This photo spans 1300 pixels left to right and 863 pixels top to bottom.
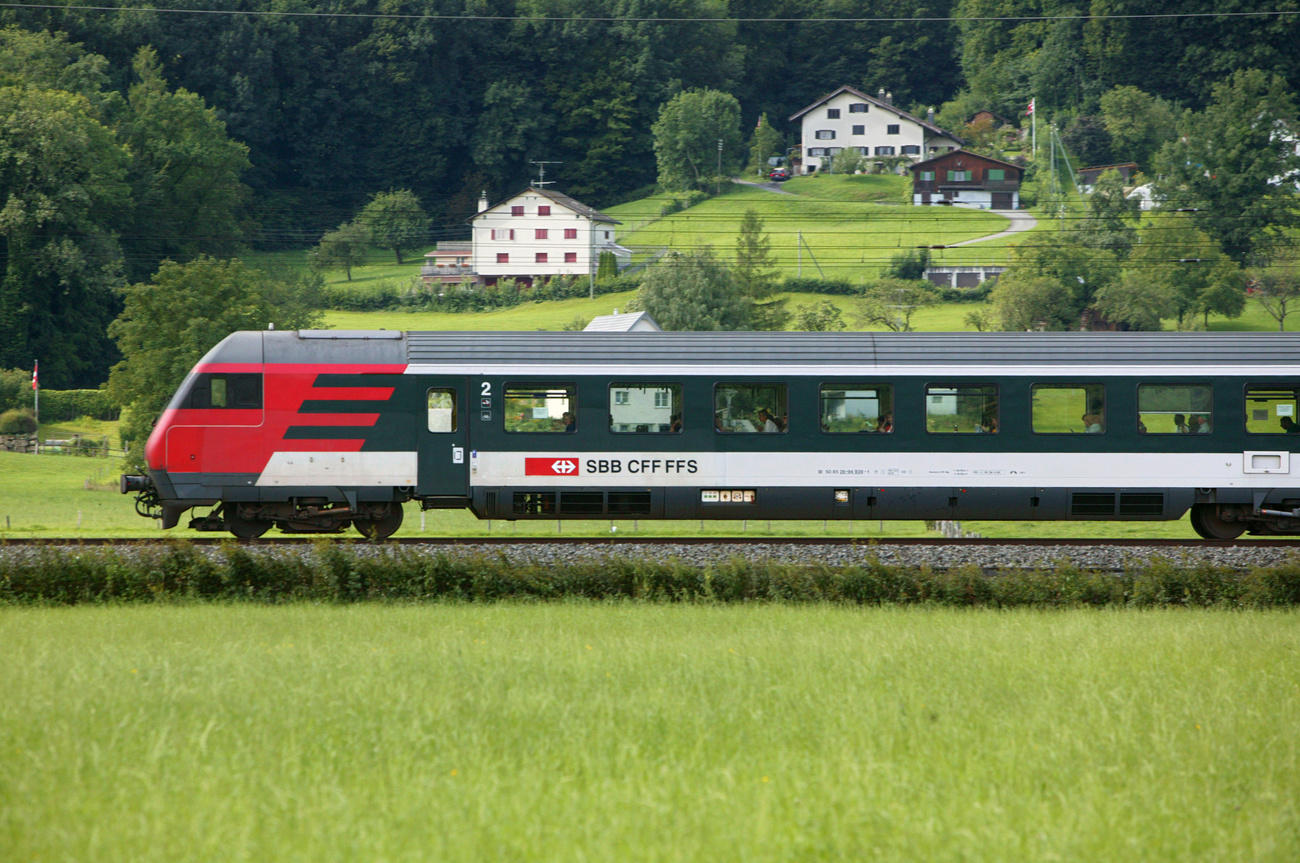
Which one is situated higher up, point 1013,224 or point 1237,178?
point 1237,178

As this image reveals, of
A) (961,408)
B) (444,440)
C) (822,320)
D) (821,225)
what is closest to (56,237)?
(822,320)

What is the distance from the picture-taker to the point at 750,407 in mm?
20328

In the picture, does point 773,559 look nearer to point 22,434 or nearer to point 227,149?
point 22,434

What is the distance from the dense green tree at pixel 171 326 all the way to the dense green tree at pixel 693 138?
68.8 metres

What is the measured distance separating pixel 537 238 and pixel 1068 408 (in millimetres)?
Answer: 80009

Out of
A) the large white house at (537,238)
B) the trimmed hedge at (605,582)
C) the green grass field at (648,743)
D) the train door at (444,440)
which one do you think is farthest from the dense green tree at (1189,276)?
the green grass field at (648,743)

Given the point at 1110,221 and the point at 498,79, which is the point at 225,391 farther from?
the point at 498,79

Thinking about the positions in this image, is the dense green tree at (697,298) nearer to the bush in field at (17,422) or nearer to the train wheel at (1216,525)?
the bush in field at (17,422)

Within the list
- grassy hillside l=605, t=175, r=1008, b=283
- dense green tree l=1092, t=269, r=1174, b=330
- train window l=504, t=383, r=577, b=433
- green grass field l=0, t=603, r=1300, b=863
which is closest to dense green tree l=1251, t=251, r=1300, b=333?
dense green tree l=1092, t=269, r=1174, b=330

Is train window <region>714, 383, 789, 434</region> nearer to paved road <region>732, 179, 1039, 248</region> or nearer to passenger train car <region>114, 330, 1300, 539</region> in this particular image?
passenger train car <region>114, 330, 1300, 539</region>

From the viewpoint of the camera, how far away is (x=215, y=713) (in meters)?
9.33

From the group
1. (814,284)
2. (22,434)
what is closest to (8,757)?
(22,434)

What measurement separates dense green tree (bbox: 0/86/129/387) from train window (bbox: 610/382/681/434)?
62.1 meters

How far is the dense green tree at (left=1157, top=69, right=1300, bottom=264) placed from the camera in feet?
284
